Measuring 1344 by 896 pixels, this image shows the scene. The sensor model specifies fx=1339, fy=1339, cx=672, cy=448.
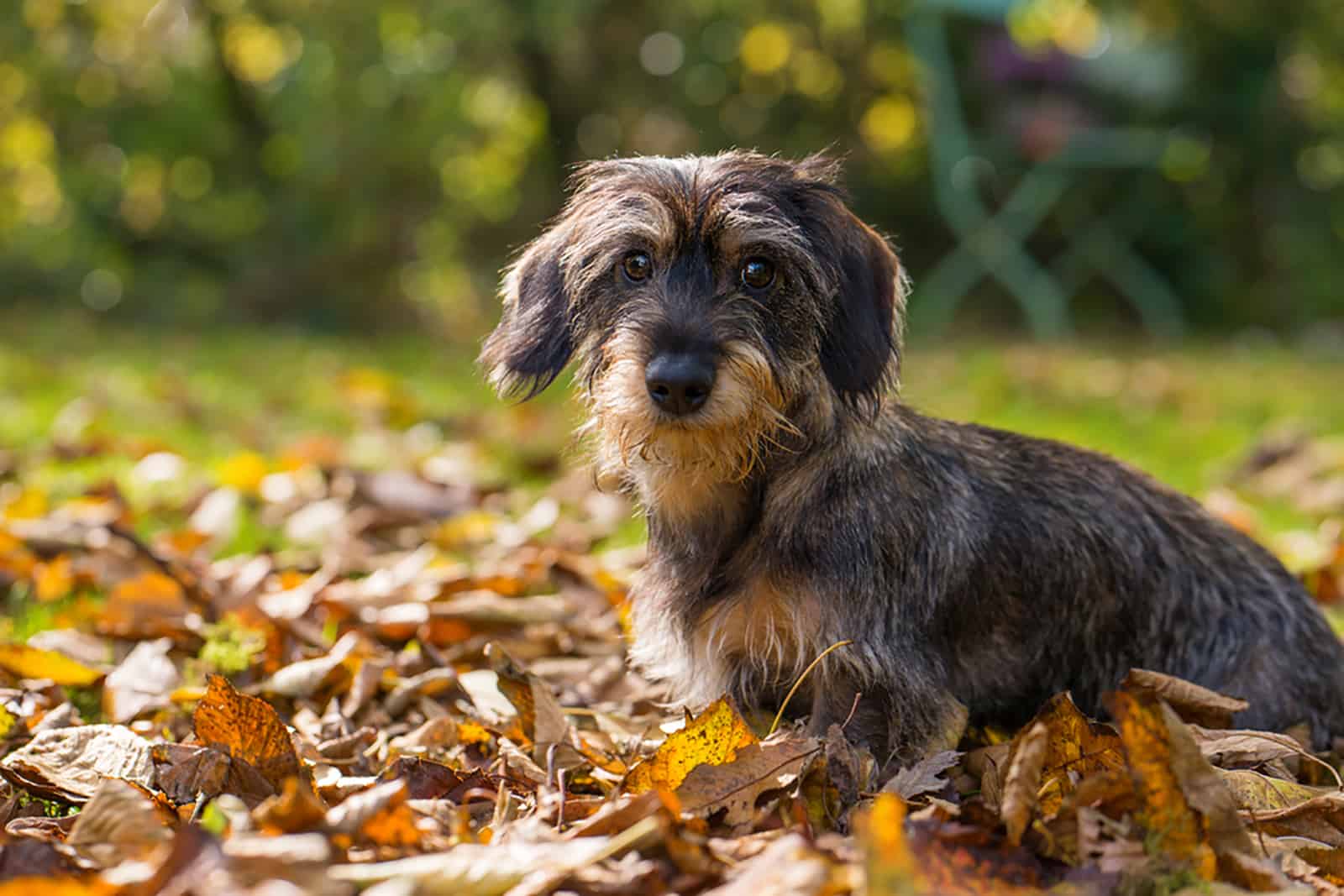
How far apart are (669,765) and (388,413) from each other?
543 centimetres

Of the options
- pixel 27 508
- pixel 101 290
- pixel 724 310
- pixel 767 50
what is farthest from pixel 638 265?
pixel 767 50

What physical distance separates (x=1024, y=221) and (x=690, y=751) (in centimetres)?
1086

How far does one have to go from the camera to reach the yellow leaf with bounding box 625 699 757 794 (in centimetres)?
274

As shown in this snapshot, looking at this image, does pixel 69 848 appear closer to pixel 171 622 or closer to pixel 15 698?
pixel 15 698

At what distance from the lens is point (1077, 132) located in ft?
40.4

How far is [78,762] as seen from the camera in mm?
2951

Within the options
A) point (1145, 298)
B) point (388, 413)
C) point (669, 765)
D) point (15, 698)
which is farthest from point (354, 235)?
point (669, 765)

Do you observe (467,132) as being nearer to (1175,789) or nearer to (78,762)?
(78,762)

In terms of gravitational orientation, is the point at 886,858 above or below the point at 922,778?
above

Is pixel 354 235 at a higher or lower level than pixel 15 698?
higher

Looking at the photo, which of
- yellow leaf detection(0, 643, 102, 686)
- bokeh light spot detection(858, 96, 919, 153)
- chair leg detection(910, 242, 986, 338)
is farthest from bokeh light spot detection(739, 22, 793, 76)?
yellow leaf detection(0, 643, 102, 686)

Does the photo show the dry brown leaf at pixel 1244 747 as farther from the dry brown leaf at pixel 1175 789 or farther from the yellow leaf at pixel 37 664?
the yellow leaf at pixel 37 664

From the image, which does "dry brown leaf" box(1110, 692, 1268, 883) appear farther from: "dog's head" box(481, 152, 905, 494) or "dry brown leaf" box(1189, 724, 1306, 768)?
"dog's head" box(481, 152, 905, 494)

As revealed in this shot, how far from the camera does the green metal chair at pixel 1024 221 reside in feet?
40.5
